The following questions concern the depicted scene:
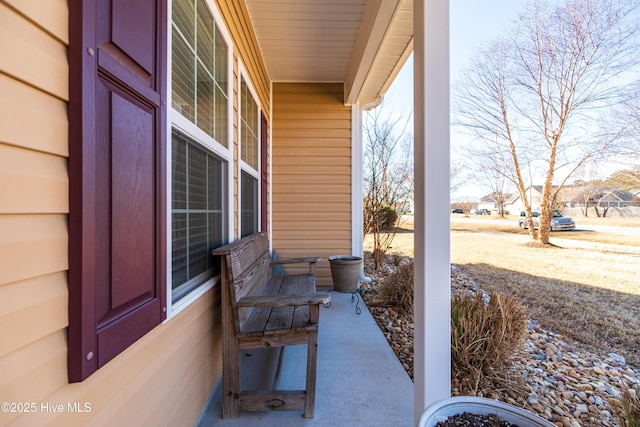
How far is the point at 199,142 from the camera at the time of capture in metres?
1.48

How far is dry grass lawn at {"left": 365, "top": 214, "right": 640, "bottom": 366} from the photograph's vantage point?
261cm

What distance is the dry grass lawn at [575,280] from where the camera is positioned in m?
2.61

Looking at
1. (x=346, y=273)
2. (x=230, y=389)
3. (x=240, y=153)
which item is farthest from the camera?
(x=346, y=273)

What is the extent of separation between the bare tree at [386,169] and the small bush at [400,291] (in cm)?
179

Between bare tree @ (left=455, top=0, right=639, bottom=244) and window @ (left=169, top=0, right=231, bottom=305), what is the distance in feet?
12.2

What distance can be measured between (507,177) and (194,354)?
5007 mm

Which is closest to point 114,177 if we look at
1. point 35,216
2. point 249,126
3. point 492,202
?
point 35,216

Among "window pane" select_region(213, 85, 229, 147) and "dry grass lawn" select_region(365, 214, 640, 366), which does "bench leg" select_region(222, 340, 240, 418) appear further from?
"dry grass lawn" select_region(365, 214, 640, 366)

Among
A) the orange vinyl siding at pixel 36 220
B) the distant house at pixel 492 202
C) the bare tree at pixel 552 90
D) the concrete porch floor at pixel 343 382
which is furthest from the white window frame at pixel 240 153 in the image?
the distant house at pixel 492 202

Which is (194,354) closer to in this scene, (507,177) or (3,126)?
(3,126)

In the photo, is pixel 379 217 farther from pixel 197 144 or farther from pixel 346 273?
pixel 197 144

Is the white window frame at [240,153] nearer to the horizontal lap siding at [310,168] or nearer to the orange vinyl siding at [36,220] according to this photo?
the horizontal lap siding at [310,168]

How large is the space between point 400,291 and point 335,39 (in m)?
2.94

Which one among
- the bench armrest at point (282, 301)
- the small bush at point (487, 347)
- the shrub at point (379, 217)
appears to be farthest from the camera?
the shrub at point (379, 217)
